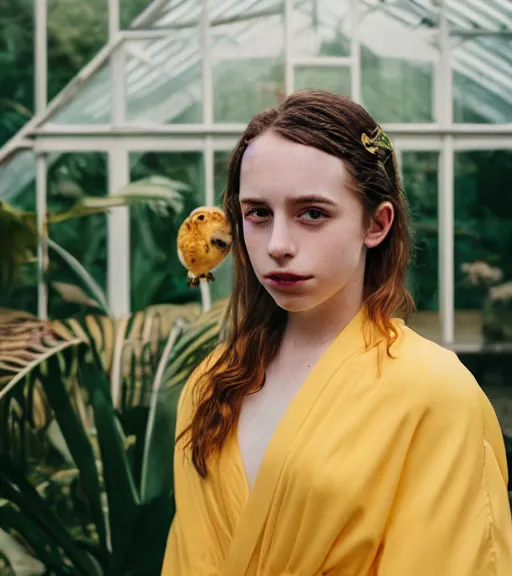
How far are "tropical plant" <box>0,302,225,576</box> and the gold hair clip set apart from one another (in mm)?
1157

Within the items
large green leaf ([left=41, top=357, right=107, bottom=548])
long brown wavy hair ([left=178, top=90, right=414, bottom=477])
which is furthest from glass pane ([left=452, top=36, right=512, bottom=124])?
large green leaf ([left=41, top=357, right=107, bottom=548])

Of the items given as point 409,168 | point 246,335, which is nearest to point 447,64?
point 409,168

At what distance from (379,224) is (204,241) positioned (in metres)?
0.44

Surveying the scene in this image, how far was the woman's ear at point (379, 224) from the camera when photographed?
1486mm

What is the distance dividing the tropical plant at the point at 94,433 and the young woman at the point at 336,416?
0.99m

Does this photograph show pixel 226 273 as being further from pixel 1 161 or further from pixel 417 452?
pixel 417 452

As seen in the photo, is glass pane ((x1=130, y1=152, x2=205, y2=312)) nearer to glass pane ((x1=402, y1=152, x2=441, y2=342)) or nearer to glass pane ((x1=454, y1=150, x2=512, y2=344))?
glass pane ((x1=402, y1=152, x2=441, y2=342))

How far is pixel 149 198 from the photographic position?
255cm

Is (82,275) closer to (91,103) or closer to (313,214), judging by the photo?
(91,103)

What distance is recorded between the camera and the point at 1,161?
258 centimetres

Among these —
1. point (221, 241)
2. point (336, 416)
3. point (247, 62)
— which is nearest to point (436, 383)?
point (336, 416)

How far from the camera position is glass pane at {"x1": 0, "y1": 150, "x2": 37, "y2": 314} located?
2.58 meters

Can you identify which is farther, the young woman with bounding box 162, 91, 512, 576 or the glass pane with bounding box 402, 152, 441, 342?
the glass pane with bounding box 402, 152, 441, 342

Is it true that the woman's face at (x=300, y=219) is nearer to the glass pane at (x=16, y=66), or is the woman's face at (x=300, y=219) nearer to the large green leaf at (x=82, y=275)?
the large green leaf at (x=82, y=275)
